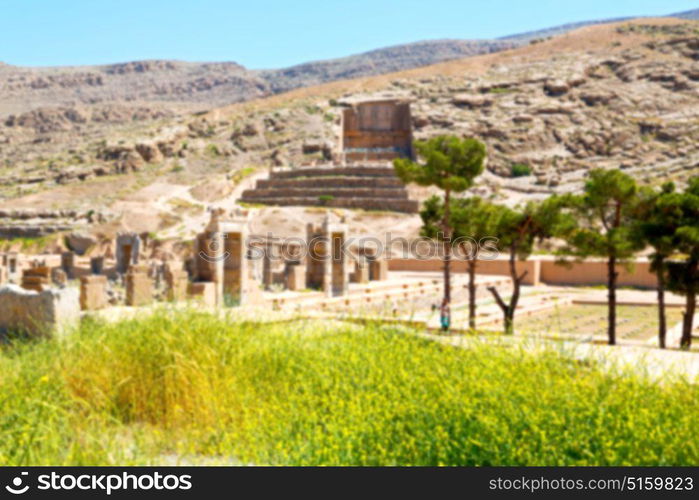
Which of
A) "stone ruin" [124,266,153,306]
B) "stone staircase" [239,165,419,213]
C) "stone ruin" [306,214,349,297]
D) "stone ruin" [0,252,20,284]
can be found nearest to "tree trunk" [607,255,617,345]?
"stone ruin" [306,214,349,297]

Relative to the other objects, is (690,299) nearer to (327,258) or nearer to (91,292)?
(327,258)

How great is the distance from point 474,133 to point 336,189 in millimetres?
15403

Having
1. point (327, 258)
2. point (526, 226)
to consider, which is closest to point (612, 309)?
point (526, 226)

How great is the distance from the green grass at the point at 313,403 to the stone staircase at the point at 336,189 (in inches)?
1272

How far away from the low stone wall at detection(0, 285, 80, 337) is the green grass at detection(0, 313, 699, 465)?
3.60 ft

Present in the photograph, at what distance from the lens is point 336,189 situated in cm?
4241

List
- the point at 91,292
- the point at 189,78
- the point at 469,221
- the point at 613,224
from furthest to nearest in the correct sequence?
the point at 189,78 < the point at 469,221 < the point at 613,224 < the point at 91,292

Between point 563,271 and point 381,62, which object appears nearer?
point 563,271

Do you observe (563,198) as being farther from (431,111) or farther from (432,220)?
(431,111)

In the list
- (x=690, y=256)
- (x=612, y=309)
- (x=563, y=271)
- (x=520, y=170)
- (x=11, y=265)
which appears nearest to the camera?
(x=690, y=256)

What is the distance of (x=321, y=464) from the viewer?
13.9 feet

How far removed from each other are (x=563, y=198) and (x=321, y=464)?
42.1 ft

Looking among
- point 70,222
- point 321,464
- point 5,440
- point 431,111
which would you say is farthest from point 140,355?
point 431,111

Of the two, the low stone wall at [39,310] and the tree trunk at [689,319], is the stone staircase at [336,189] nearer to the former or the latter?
the tree trunk at [689,319]
